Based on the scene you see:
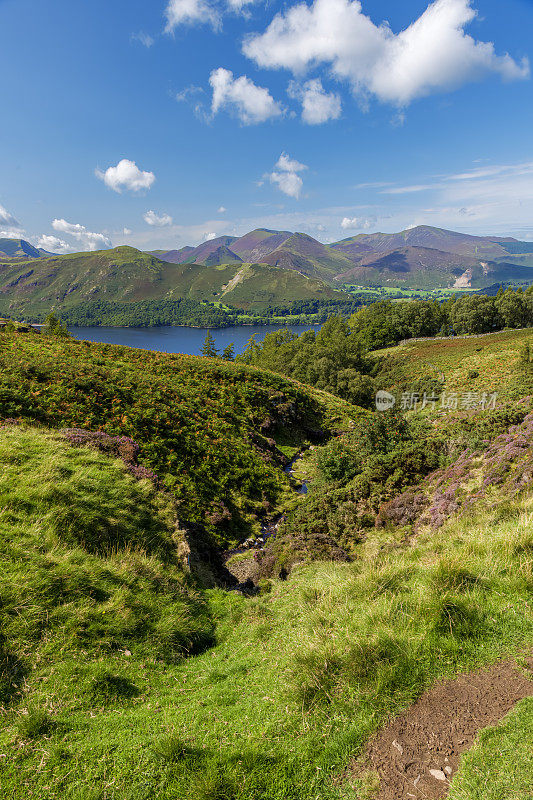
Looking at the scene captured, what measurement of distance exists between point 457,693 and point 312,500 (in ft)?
47.6

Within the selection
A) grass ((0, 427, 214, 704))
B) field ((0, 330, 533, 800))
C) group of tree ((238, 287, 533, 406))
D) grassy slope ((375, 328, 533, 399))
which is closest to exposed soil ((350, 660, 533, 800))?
field ((0, 330, 533, 800))

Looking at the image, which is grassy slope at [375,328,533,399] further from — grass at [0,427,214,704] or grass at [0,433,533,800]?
grass at [0,427,214,704]

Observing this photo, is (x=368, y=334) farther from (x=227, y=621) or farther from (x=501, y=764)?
(x=501, y=764)

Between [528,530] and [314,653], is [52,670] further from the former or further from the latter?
[528,530]

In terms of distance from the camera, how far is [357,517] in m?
16.5

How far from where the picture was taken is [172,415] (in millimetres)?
23125

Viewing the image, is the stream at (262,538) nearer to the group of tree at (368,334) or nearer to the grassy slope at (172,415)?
the grassy slope at (172,415)

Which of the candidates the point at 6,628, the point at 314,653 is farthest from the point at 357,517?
the point at 6,628

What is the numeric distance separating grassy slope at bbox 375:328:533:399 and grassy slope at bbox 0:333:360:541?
94.6ft

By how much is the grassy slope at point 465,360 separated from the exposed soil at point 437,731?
129 ft

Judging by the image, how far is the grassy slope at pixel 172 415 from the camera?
1809 centimetres

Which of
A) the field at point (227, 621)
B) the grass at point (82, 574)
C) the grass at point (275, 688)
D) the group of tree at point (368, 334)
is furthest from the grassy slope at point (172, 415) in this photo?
the group of tree at point (368, 334)

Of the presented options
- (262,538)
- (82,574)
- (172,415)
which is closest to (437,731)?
(82,574)

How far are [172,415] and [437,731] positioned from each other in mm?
20846
